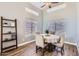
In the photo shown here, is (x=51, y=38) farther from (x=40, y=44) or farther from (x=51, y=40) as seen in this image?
(x=40, y=44)

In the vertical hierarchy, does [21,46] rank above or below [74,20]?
below

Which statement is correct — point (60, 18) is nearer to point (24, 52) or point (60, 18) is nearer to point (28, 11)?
point (28, 11)

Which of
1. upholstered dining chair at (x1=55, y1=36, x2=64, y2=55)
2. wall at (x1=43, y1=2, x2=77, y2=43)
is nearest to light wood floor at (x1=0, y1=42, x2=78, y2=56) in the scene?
upholstered dining chair at (x1=55, y1=36, x2=64, y2=55)

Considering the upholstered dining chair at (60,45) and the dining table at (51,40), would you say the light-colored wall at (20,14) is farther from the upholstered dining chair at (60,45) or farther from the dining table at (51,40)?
the upholstered dining chair at (60,45)

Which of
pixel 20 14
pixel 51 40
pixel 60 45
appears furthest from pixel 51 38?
pixel 20 14

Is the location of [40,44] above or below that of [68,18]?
below

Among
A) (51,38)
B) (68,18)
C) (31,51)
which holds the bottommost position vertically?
(31,51)

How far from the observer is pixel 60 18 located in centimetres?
222

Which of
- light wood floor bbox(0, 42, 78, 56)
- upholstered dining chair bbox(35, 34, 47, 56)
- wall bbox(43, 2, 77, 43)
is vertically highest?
wall bbox(43, 2, 77, 43)

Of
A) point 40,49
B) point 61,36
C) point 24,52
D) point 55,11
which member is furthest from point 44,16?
point 24,52

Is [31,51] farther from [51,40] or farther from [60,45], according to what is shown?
[60,45]

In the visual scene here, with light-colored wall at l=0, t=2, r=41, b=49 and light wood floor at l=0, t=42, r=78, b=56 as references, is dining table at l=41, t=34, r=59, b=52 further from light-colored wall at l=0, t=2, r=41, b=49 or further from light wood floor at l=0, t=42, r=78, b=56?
light-colored wall at l=0, t=2, r=41, b=49

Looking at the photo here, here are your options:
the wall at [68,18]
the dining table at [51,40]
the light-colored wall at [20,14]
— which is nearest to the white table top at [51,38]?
the dining table at [51,40]

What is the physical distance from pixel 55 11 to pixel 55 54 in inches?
32.1
